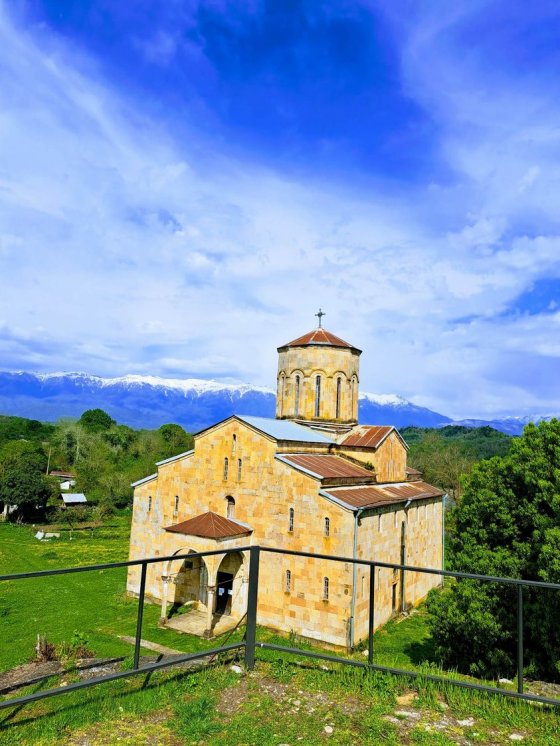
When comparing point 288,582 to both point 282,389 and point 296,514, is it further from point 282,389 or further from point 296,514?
point 282,389

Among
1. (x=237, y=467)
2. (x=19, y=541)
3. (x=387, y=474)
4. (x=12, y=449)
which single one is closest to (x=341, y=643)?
(x=237, y=467)

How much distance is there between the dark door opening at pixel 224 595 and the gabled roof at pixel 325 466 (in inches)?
199

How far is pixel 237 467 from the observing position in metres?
19.5

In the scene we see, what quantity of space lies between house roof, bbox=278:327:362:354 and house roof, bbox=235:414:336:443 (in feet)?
12.6

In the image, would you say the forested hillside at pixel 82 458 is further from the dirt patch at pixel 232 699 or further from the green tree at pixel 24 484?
the dirt patch at pixel 232 699

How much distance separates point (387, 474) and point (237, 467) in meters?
7.75

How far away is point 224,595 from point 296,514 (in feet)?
16.0

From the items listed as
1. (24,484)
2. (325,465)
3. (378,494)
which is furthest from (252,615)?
(24,484)

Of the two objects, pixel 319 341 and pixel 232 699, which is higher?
pixel 319 341

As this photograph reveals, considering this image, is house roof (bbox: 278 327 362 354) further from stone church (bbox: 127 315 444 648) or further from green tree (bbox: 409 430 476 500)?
green tree (bbox: 409 430 476 500)

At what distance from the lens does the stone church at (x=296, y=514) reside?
55.0 ft

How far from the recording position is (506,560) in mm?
13141

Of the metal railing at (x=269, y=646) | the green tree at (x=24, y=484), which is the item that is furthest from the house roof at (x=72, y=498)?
the metal railing at (x=269, y=646)

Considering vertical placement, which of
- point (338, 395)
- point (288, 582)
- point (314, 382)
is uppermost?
point (314, 382)
